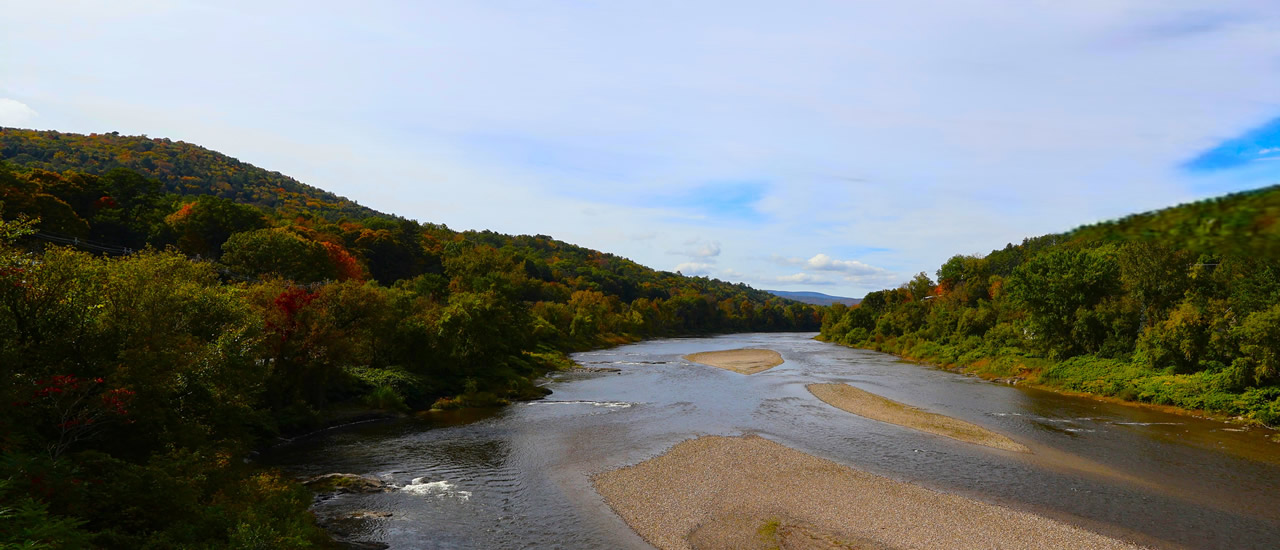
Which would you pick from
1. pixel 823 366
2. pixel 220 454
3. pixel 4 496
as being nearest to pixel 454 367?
pixel 220 454

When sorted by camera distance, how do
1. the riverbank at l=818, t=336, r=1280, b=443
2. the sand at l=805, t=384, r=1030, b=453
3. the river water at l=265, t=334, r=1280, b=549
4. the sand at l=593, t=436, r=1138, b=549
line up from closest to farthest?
1. the sand at l=593, t=436, r=1138, b=549
2. the river water at l=265, t=334, r=1280, b=549
3. the sand at l=805, t=384, r=1030, b=453
4. the riverbank at l=818, t=336, r=1280, b=443

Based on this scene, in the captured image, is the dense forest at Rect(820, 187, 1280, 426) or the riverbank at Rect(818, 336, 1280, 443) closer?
the riverbank at Rect(818, 336, 1280, 443)

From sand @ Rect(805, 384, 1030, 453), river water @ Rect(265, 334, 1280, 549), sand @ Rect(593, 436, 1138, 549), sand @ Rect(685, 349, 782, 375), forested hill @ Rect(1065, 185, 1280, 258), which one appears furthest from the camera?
sand @ Rect(685, 349, 782, 375)

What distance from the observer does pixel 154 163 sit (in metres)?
143

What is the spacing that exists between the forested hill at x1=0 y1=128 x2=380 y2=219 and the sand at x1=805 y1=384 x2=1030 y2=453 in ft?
438

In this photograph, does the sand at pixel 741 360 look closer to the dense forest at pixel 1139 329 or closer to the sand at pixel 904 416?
the sand at pixel 904 416

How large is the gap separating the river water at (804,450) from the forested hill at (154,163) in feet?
403

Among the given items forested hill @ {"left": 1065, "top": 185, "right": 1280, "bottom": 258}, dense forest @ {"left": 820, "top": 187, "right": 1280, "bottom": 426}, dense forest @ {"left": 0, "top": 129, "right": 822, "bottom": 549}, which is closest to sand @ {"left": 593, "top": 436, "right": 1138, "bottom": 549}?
dense forest @ {"left": 820, "top": 187, "right": 1280, "bottom": 426}

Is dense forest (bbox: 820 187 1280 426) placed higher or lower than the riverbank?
higher

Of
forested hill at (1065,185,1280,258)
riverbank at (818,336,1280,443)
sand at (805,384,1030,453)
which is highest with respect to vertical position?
forested hill at (1065,185,1280,258)

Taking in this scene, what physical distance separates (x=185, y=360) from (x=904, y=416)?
36.1 metres

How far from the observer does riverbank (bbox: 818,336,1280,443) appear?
110ft

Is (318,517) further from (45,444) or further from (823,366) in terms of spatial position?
(823,366)

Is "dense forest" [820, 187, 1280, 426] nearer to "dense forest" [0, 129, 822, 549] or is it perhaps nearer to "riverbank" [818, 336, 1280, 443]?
"riverbank" [818, 336, 1280, 443]
